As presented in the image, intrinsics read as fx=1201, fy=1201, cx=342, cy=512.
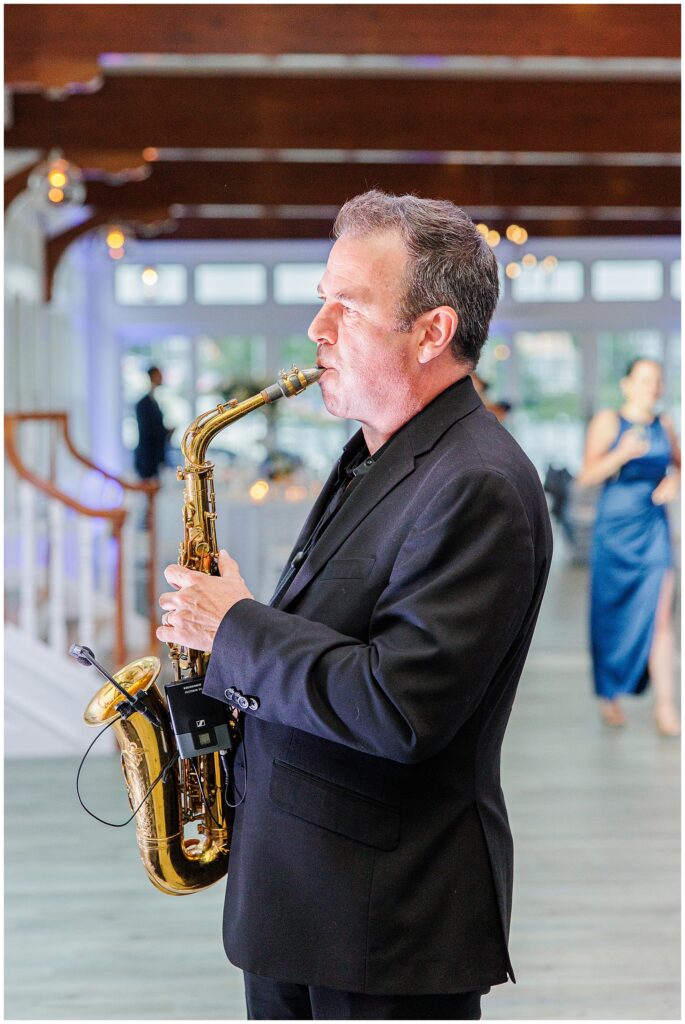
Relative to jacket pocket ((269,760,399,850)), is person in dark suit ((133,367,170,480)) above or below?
above

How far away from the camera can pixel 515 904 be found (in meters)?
3.62

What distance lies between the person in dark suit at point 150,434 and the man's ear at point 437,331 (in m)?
8.69

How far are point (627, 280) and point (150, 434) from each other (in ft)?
32.1

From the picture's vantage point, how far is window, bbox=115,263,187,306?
17.4 m

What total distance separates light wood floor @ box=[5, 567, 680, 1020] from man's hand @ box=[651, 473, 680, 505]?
1.11 meters

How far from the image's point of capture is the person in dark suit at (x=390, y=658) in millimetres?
1437

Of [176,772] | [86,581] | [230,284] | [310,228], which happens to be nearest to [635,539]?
[86,581]

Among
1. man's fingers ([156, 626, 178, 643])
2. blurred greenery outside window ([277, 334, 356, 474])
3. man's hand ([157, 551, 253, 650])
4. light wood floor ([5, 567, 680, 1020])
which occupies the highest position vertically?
blurred greenery outside window ([277, 334, 356, 474])

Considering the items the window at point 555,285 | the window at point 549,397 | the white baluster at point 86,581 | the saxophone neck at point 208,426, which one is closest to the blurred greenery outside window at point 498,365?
the window at point 549,397

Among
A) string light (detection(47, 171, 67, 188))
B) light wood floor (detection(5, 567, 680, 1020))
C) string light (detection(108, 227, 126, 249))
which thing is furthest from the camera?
string light (detection(108, 227, 126, 249))

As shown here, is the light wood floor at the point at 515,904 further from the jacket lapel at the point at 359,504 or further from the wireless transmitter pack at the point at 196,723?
the jacket lapel at the point at 359,504

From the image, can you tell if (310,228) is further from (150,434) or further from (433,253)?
(433,253)

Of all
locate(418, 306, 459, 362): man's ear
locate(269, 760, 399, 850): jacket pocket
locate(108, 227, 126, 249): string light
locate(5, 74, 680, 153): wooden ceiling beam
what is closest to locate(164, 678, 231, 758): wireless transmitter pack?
locate(269, 760, 399, 850): jacket pocket

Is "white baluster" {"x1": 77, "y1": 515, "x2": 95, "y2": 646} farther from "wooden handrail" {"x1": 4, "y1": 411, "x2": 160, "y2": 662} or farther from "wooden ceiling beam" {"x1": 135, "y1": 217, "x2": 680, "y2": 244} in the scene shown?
"wooden ceiling beam" {"x1": 135, "y1": 217, "x2": 680, "y2": 244}
